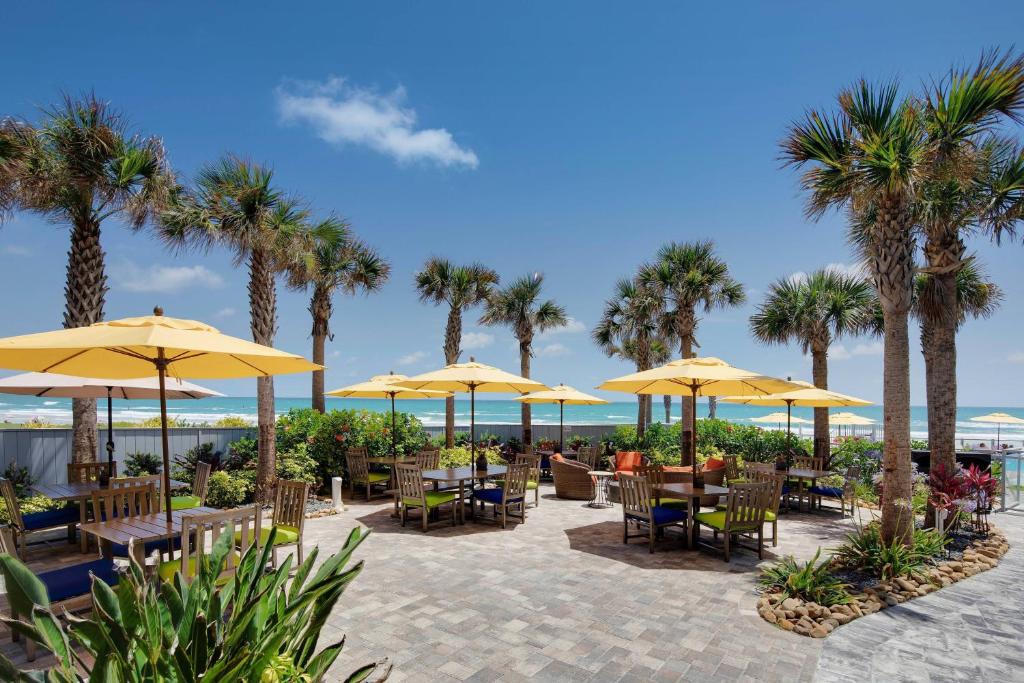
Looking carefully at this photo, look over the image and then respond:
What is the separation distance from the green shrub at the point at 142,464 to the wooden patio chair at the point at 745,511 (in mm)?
10831

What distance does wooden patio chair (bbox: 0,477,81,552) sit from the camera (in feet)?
19.9

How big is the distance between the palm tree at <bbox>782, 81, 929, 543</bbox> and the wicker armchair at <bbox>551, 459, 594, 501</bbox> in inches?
232

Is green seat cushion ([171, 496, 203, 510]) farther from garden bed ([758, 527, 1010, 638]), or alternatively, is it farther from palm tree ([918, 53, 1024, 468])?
palm tree ([918, 53, 1024, 468])

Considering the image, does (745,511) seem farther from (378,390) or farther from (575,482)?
(378,390)

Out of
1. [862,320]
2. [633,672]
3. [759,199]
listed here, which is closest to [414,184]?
[759,199]

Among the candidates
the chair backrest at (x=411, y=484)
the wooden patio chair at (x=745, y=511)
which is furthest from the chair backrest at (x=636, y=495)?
the chair backrest at (x=411, y=484)

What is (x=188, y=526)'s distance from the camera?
14.0 ft

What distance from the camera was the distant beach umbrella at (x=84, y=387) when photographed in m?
7.03

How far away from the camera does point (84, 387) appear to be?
24.4 ft

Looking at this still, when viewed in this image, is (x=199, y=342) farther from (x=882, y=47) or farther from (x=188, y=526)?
(x=882, y=47)

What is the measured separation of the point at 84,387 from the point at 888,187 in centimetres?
1061

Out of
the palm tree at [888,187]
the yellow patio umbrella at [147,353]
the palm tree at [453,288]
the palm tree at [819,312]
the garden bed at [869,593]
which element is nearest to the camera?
the yellow patio umbrella at [147,353]

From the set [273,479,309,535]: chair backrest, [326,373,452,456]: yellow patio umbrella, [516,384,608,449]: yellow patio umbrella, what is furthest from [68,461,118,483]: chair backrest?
[516,384,608,449]: yellow patio umbrella

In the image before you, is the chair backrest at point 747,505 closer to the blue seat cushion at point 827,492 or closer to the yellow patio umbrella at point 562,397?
the blue seat cushion at point 827,492
